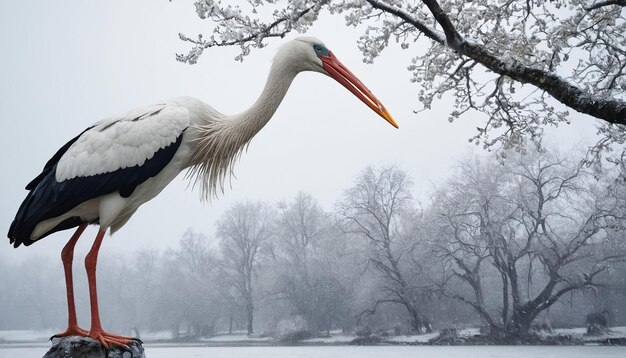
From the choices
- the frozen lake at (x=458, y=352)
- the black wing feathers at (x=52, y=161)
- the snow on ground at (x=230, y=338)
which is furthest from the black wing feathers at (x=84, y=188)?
the snow on ground at (x=230, y=338)

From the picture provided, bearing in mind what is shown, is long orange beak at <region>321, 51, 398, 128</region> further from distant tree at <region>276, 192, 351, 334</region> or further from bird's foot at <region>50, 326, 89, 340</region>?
distant tree at <region>276, 192, 351, 334</region>

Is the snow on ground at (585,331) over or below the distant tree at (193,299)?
below

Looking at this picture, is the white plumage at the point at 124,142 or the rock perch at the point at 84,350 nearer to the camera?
the rock perch at the point at 84,350

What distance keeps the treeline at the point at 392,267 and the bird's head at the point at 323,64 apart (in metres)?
9.91

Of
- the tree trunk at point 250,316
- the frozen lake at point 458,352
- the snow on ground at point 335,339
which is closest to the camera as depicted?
the frozen lake at point 458,352

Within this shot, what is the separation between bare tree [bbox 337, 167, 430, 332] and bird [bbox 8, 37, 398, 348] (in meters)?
12.9

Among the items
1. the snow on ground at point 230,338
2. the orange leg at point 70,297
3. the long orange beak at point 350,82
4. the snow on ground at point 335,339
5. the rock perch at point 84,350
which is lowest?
the snow on ground at point 335,339

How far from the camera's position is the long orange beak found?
3.81 meters

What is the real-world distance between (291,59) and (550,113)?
3263 millimetres

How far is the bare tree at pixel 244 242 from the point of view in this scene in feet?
65.1

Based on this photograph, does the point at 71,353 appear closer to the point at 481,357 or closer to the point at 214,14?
the point at 214,14

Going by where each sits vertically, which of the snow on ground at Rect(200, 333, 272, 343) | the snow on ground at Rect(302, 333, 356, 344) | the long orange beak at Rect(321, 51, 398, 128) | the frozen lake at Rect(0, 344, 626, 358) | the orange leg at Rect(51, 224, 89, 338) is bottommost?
the frozen lake at Rect(0, 344, 626, 358)

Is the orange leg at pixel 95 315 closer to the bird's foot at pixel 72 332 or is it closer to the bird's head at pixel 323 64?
the bird's foot at pixel 72 332

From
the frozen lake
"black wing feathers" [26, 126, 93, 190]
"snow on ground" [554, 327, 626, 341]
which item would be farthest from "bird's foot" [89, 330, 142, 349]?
"snow on ground" [554, 327, 626, 341]
